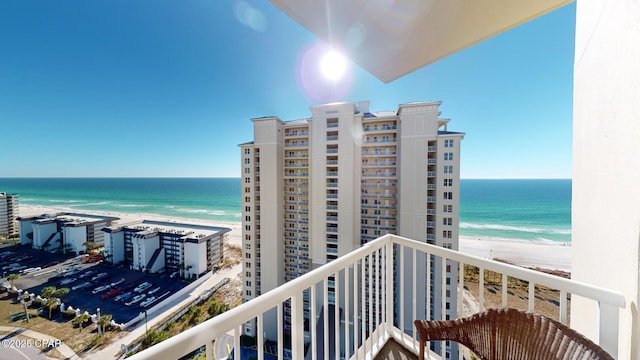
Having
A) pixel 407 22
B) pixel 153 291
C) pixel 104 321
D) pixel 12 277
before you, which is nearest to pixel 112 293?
pixel 153 291

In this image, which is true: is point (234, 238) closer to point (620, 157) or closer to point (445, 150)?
point (445, 150)

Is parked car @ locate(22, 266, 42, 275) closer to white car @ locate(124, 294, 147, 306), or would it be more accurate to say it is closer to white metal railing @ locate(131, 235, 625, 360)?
white car @ locate(124, 294, 147, 306)

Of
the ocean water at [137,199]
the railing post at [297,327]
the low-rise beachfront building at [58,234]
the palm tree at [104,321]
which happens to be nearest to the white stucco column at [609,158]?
the railing post at [297,327]

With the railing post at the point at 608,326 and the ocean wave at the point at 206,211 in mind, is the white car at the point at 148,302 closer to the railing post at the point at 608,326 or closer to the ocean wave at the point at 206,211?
the railing post at the point at 608,326

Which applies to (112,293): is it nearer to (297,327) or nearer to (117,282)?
(117,282)

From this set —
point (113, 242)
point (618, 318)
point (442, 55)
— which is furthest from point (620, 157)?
point (113, 242)

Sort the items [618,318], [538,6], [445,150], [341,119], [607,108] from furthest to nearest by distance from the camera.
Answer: [341,119], [445,150], [538,6], [607,108], [618,318]
